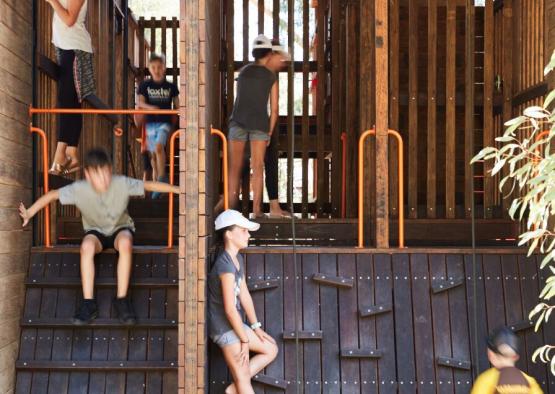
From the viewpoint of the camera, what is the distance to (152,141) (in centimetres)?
892

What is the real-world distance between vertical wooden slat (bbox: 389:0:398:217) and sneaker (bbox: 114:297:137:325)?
302cm

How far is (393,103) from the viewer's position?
7953 mm

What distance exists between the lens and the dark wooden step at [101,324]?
19.6ft

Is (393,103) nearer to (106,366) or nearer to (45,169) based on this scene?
(45,169)

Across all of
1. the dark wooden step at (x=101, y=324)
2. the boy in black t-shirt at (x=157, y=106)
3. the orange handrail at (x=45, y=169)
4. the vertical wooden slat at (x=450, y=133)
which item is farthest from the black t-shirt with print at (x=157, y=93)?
the dark wooden step at (x=101, y=324)

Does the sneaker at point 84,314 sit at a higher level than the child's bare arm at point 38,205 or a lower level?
lower

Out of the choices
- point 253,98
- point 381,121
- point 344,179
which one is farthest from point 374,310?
point 344,179

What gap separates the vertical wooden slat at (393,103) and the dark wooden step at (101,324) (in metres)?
2.81

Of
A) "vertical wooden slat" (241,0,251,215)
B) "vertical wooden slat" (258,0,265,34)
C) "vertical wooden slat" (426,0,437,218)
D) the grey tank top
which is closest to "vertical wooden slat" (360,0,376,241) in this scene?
"vertical wooden slat" (426,0,437,218)

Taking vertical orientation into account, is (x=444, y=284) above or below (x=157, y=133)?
below

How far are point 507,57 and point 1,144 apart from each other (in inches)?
Result: 199

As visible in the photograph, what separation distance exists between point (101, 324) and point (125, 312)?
0.78 ft

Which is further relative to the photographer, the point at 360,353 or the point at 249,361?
the point at 360,353

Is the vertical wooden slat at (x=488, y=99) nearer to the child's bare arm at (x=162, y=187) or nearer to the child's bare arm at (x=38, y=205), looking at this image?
the child's bare arm at (x=162, y=187)
